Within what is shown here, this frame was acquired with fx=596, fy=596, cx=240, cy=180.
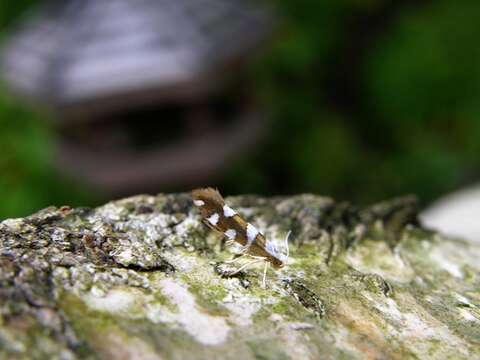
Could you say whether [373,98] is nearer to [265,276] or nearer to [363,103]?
[363,103]

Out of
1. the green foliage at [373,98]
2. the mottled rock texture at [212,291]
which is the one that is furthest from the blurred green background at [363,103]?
the mottled rock texture at [212,291]

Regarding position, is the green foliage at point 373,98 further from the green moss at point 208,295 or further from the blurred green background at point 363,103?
the green moss at point 208,295

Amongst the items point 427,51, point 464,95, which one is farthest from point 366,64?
point 464,95

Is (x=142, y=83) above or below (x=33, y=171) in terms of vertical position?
above

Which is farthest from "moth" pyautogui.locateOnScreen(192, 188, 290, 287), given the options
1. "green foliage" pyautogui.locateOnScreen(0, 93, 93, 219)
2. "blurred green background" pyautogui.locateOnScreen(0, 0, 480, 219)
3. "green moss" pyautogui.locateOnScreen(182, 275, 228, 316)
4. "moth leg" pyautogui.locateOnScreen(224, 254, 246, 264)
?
"blurred green background" pyautogui.locateOnScreen(0, 0, 480, 219)

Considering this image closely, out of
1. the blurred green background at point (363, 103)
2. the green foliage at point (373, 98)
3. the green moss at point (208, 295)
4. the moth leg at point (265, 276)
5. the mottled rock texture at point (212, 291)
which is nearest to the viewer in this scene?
the mottled rock texture at point (212, 291)

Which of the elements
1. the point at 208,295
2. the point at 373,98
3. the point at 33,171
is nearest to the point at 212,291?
the point at 208,295
